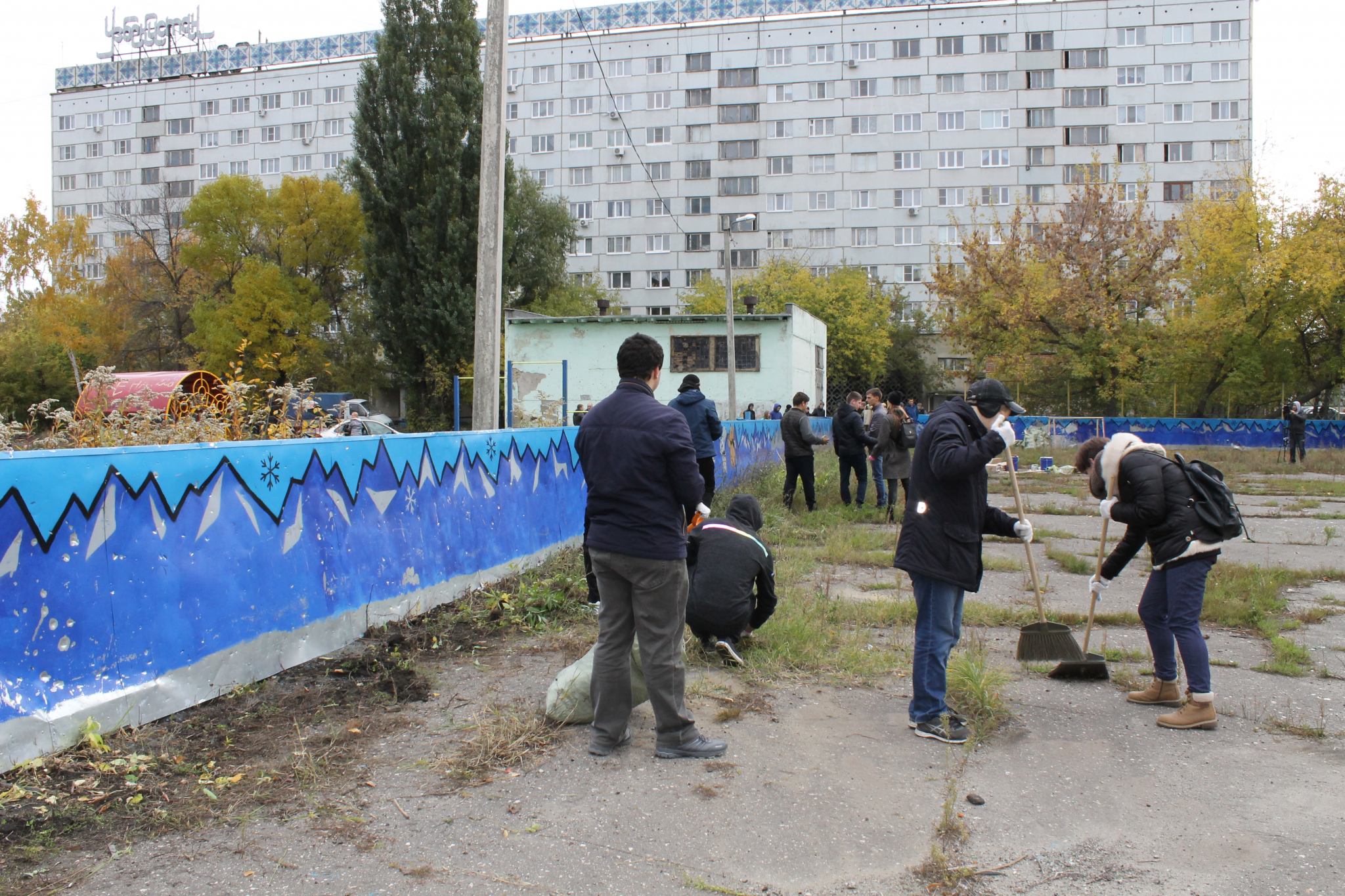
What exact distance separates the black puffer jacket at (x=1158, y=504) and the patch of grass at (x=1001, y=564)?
432 cm

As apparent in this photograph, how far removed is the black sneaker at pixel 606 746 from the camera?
4.02m

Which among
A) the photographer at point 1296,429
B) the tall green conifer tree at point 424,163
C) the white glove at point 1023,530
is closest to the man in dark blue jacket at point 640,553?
the white glove at point 1023,530

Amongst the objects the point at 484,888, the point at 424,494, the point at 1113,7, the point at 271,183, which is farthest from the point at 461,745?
the point at 271,183

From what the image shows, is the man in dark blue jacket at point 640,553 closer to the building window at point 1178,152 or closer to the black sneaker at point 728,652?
the black sneaker at point 728,652

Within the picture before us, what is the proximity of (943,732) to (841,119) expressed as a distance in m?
62.2

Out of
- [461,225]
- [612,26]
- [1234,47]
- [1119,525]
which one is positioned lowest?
[1119,525]

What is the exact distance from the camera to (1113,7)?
188 ft

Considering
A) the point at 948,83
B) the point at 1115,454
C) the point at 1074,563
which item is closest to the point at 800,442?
the point at 1074,563

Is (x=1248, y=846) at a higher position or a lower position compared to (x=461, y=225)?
lower

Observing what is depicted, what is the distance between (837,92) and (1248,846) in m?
63.8

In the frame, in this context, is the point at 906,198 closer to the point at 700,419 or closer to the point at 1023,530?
the point at 700,419

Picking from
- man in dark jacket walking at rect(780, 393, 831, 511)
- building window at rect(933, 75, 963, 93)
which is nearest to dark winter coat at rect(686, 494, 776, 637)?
man in dark jacket walking at rect(780, 393, 831, 511)

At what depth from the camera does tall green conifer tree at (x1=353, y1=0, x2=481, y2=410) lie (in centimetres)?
3300

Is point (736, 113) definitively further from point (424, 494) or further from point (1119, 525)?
point (424, 494)
